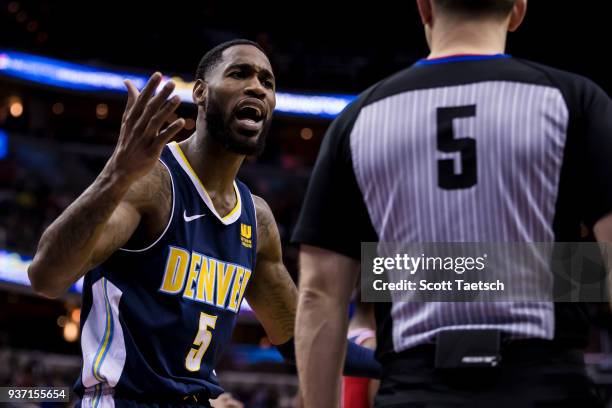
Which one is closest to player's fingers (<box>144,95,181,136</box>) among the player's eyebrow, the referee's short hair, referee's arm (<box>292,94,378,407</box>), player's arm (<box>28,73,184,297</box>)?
player's arm (<box>28,73,184,297</box>)

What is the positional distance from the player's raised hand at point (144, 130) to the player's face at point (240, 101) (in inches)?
47.8

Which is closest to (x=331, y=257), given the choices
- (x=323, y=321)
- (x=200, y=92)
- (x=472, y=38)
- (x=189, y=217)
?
(x=323, y=321)

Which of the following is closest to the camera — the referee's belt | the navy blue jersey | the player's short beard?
the referee's belt

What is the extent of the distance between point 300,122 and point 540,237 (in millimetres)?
26999

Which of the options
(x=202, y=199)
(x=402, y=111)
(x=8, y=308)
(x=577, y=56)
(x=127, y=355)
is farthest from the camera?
(x=577, y=56)

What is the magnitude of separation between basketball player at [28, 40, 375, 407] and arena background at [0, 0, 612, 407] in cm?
1830

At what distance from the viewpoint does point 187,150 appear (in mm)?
4113

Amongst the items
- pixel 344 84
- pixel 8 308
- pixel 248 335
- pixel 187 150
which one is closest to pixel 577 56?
pixel 344 84

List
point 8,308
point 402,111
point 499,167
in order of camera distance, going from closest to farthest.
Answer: point 499,167 → point 402,111 → point 8,308

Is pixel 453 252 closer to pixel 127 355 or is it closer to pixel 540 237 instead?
pixel 540 237

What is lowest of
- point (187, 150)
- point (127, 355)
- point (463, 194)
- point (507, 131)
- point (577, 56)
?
point (127, 355)

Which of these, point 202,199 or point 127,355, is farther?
point 202,199

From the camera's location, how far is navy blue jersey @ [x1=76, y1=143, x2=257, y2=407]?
3451mm

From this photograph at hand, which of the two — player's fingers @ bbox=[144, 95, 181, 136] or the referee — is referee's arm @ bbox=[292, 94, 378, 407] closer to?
the referee
